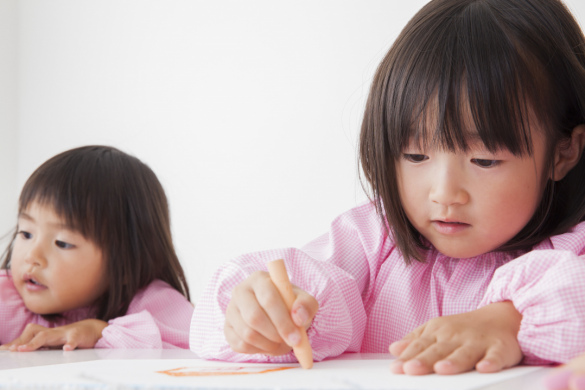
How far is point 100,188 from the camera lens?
1.22 m

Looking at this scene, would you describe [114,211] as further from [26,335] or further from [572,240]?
[572,240]

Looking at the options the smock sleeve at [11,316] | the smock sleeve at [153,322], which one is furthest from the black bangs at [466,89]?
the smock sleeve at [11,316]

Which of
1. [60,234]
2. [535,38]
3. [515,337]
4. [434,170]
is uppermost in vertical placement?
[535,38]

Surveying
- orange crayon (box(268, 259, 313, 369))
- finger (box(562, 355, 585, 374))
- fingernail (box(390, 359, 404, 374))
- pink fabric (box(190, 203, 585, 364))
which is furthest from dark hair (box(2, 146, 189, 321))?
finger (box(562, 355, 585, 374))

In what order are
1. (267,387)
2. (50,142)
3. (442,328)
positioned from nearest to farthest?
(267,387) → (442,328) → (50,142)

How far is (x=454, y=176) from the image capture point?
2.26 feet

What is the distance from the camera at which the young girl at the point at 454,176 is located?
0.68 m

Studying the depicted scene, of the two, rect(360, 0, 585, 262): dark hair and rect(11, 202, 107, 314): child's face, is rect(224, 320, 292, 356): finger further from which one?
rect(11, 202, 107, 314): child's face

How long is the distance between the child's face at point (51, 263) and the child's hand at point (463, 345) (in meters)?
0.77

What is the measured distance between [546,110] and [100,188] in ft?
2.62

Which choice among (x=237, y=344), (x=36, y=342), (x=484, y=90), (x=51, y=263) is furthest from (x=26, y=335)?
(x=484, y=90)

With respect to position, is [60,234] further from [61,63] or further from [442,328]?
[61,63]

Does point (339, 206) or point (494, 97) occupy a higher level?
point (494, 97)

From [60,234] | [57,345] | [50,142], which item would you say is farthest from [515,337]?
[50,142]
